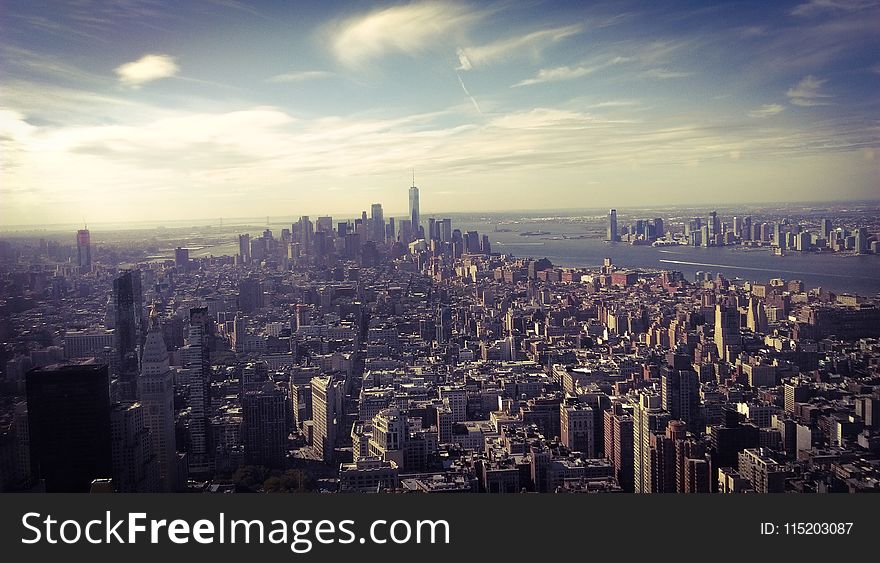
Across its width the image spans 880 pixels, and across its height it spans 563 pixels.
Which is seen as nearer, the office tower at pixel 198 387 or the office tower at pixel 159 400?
the office tower at pixel 159 400

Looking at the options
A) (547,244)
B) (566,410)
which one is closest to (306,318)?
(547,244)

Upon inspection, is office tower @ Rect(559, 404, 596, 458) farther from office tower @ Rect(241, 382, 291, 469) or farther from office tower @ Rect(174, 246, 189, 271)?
office tower @ Rect(174, 246, 189, 271)

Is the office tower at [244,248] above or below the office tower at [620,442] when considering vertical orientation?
above

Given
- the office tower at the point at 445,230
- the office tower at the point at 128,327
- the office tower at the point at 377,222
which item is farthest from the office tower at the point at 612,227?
the office tower at the point at 128,327

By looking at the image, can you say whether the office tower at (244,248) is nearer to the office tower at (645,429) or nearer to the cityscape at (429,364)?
the cityscape at (429,364)

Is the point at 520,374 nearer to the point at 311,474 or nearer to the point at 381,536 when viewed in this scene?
the point at 311,474

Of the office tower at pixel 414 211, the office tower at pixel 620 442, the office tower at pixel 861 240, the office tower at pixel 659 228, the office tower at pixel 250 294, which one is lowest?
the office tower at pixel 620 442

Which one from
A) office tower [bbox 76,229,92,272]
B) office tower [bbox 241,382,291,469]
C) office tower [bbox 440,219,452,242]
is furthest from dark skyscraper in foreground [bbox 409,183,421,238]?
office tower [bbox 76,229,92,272]

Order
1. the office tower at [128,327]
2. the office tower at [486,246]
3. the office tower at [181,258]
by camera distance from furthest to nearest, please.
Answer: the office tower at [486,246]
the office tower at [181,258]
the office tower at [128,327]
